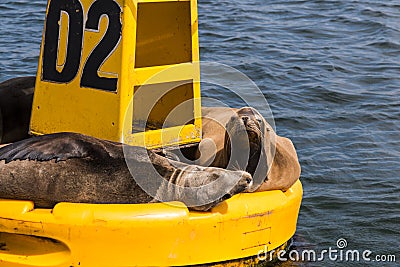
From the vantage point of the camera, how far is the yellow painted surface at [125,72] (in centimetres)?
443

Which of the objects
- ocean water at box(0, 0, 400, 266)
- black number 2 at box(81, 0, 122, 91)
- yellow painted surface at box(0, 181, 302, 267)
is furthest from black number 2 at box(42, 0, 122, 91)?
ocean water at box(0, 0, 400, 266)

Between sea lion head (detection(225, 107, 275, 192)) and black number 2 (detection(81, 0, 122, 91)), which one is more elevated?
black number 2 (detection(81, 0, 122, 91))

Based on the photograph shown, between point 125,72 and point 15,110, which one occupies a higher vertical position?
point 125,72

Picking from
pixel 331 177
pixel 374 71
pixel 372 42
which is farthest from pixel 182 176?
pixel 372 42

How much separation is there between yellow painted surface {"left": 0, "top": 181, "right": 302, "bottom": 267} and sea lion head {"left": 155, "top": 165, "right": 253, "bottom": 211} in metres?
0.06

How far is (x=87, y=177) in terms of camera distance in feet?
13.7

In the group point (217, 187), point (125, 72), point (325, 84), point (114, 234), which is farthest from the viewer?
point (325, 84)

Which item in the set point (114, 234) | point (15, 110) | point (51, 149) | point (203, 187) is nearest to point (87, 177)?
point (51, 149)

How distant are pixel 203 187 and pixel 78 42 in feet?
3.34

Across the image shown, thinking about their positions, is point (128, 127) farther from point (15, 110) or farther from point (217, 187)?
point (15, 110)

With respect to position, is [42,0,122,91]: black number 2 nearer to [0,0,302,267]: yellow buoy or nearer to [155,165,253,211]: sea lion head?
[0,0,302,267]: yellow buoy

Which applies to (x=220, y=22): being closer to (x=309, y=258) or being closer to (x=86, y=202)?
(x=309, y=258)

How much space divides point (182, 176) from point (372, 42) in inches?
244

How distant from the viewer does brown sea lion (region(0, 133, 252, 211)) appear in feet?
13.7
